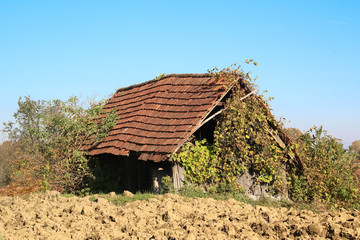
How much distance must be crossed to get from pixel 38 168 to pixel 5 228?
8409 mm

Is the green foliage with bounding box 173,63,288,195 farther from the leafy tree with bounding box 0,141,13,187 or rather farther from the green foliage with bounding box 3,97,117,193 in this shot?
the leafy tree with bounding box 0,141,13,187

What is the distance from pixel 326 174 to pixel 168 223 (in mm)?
10303

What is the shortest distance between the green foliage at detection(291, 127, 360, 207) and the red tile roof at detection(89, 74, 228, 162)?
4.28 meters

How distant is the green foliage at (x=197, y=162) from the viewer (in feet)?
38.2

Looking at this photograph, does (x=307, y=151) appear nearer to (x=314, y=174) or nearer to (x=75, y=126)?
(x=314, y=174)

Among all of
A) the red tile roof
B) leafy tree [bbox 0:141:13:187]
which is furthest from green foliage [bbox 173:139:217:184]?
leafy tree [bbox 0:141:13:187]

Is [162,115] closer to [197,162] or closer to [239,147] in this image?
[197,162]

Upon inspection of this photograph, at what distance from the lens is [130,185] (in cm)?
1417

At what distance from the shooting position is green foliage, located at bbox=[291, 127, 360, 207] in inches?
567

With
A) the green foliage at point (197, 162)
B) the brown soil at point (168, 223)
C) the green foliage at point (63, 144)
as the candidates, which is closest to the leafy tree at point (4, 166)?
the green foliage at point (63, 144)

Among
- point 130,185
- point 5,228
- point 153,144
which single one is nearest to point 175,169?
point 153,144

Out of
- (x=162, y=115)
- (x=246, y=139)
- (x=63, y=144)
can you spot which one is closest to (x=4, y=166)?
(x=63, y=144)

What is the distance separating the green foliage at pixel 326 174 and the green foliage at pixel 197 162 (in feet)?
11.9

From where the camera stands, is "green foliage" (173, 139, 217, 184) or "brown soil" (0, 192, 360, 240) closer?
"brown soil" (0, 192, 360, 240)
